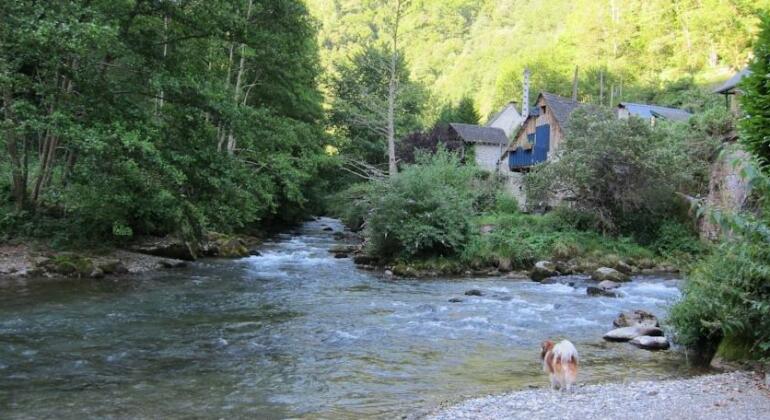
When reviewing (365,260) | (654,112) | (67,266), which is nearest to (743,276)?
(365,260)

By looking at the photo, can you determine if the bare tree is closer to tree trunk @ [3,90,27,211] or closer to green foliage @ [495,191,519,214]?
green foliage @ [495,191,519,214]

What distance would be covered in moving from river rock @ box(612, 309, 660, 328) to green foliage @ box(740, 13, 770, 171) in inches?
173

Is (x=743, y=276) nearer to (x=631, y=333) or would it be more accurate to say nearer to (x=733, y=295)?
(x=733, y=295)

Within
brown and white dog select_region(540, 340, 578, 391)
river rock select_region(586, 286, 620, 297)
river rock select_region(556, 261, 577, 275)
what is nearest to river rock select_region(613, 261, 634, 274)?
river rock select_region(556, 261, 577, 275)

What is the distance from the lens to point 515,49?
9938 centimetres

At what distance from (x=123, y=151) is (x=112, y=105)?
2176 mm

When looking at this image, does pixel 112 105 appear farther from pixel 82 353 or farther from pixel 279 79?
pixel 279 79

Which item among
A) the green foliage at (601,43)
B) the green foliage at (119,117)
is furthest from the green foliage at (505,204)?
the green foliage at (119,117)

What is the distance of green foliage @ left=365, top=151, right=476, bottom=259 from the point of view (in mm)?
21969

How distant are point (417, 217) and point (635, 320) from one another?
11.0 m

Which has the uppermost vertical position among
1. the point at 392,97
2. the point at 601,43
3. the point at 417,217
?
the point at 601,43

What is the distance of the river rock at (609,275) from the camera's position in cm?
1972

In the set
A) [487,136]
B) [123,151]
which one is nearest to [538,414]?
[123,151]

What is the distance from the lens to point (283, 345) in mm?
10992
